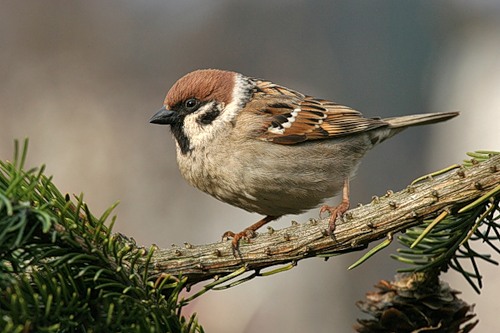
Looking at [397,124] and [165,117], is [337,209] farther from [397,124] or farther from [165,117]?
[397,124]

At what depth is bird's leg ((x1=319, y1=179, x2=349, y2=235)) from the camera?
1.61m

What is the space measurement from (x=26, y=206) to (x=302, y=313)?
13.6 feet

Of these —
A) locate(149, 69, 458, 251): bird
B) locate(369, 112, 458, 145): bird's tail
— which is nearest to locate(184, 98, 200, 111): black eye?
locate(149, 69, 458, 251): bird

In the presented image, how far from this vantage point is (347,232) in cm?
157

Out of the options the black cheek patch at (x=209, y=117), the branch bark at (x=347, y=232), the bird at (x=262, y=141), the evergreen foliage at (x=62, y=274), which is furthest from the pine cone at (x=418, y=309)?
the black cheek patch at (x=209, y=117)

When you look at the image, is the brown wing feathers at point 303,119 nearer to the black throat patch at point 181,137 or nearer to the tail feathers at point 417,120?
the tail feathers at point 417,120

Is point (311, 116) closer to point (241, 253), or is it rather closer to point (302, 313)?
point (241, 253)

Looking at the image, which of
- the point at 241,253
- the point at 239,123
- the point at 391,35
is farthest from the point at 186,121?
the point at 391,35

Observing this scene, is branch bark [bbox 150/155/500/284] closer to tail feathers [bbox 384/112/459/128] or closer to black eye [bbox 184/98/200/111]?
black eye [bbox 184/98/200/111]

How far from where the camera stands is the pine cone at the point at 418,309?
1.53 metres

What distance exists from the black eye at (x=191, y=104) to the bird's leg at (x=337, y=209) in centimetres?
65

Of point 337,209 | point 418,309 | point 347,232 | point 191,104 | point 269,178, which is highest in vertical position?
point 191,104

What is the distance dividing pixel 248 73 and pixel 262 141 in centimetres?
398

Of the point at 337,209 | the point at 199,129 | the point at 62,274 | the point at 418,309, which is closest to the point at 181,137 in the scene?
the point at 199,129
